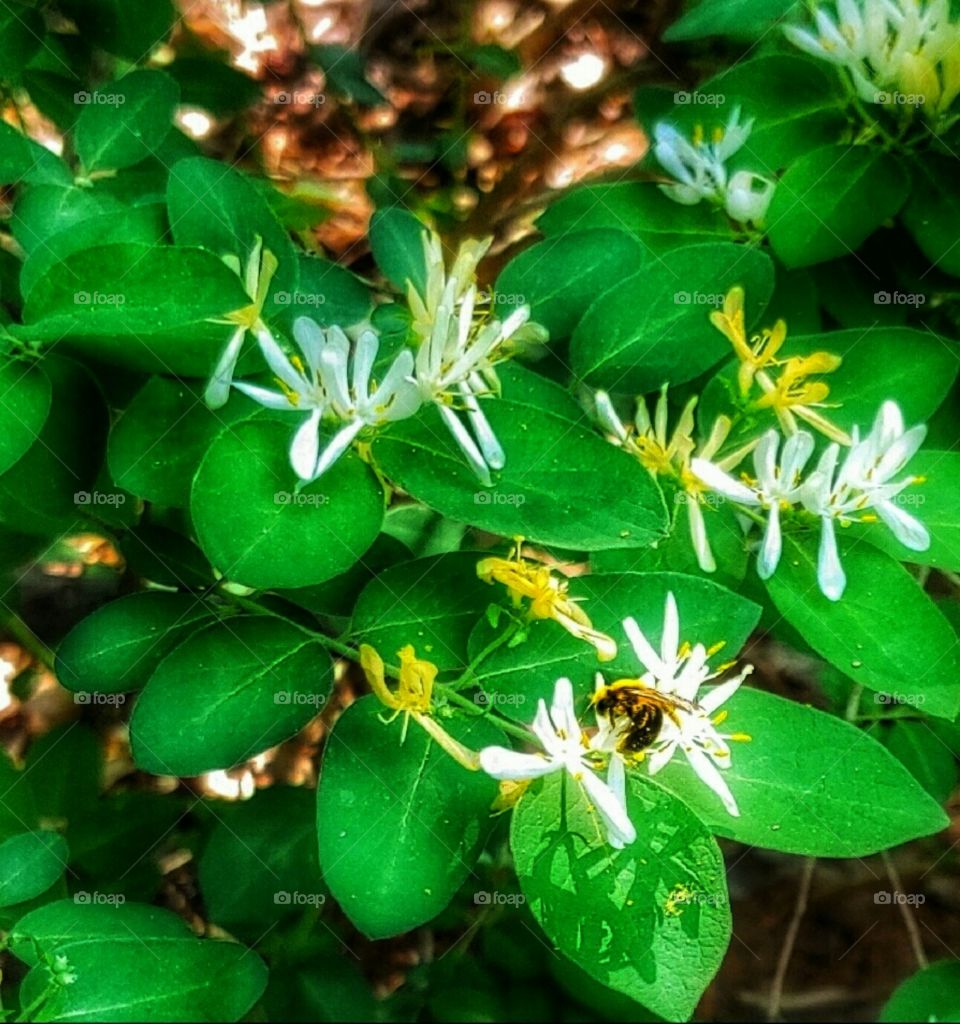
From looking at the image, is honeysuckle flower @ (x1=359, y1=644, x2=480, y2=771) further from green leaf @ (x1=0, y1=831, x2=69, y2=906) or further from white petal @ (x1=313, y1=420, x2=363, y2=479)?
green leaf @ (x1=0, y1=831, x2=69, y2=906)

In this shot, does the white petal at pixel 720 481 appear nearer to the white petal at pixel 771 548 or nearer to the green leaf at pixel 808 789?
the white petal at pixel 771 548

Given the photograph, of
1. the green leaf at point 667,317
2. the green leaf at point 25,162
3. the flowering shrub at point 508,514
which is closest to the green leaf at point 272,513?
the flowering shrub at point 508,514

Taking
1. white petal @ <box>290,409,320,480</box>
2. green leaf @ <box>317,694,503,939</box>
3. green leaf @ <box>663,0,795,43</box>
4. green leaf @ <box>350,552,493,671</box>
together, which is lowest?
green leaf @ <box>317,694,503,939</box>

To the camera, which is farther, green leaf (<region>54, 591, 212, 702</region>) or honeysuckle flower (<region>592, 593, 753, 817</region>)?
green leaf (<region>54, 591, 212, 702</region>)

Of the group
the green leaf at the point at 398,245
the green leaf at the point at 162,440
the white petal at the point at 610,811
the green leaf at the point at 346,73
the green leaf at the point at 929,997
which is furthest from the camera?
the green leaf at the point at 346,73

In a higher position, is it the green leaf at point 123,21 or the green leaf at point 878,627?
the green leaf at point 123,21

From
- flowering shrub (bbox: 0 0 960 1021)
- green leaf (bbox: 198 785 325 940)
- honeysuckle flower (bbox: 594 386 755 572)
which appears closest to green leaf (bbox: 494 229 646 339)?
flowering shrub (bbox: 0 0 960 1021)

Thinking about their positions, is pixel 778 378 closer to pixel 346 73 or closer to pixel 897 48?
pixel 897 48

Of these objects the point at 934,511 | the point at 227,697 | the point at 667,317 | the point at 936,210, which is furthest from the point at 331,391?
the point at 936,210
